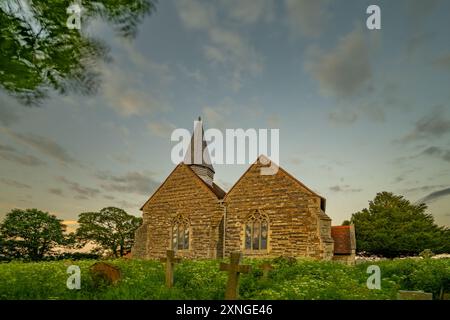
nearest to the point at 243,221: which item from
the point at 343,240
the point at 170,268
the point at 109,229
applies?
the point at 343,240

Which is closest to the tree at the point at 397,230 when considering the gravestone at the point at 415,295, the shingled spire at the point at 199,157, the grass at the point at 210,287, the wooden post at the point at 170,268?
the shingled spire at the point at 199,157

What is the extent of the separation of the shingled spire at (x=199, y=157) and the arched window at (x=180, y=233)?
6130mm

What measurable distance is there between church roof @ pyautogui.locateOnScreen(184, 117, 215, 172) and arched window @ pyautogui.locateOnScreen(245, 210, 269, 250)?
10.1 meters

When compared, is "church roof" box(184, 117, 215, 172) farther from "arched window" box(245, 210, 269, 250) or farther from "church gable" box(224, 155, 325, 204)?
"arched window" box(245, 210, 269, 250)

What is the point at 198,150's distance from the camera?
3092 cm

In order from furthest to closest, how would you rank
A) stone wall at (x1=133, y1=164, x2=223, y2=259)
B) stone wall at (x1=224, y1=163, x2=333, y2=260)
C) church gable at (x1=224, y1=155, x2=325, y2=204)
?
stone wall at (x1=133, y1=164, x2=223, y2=259), church gable at (x1=224, y1=155, x2=325, y2=204), stone wall at (x1=224, y1=163, x2=333, y2=260)

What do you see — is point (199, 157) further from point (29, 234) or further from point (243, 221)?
point (29, 234)

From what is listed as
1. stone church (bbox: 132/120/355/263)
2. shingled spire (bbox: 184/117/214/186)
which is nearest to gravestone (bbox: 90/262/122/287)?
stone church (bbox: 132/120/355/263)

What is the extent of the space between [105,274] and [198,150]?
21.2 m

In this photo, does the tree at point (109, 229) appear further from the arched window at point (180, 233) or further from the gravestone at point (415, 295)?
the gravestone at point (415, 295)

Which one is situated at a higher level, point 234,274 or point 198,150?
point 198,150

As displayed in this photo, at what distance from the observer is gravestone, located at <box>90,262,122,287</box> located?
10094 mm

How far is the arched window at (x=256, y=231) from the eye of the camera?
2147 centimetres
